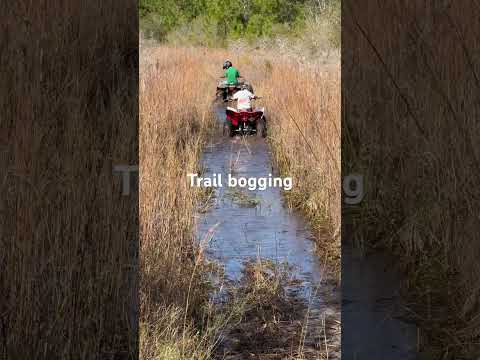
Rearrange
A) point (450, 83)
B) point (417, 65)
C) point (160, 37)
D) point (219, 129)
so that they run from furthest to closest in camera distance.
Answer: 1. point (160, 37)
2. point (219, 129)
3. point (417, 65)
4. point (450, 83)

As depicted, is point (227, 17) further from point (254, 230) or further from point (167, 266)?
point (167, 266)

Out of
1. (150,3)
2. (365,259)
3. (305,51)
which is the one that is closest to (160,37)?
(150,3)

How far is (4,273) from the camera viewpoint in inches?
123

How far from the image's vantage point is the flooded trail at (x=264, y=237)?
480 centimetres

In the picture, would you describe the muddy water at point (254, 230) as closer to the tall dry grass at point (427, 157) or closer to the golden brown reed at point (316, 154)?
the golden brown reed at point (316, 154)

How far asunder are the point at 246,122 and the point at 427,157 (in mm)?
6583

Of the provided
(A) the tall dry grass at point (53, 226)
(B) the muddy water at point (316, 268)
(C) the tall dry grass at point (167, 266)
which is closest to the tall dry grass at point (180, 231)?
(C) the tall dry grass at point (167, 266)

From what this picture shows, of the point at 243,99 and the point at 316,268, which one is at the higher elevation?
the point at 243,99

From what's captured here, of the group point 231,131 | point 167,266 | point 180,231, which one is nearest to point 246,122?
point 231,131

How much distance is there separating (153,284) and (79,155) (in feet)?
2.34

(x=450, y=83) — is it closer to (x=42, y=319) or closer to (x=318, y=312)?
(x=318, y=312)

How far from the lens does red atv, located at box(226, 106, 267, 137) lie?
10.8m

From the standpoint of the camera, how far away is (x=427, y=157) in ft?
14.3

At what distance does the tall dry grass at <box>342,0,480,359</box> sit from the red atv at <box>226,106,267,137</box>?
438cm
